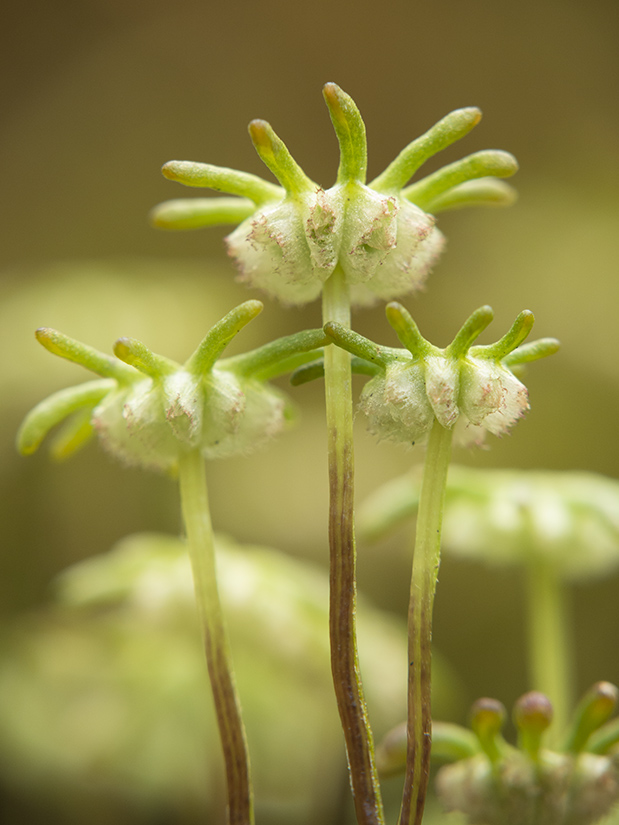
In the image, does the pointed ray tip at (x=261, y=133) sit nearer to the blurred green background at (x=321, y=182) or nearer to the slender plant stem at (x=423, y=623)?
the slender plant stem at (x=423, y=623)

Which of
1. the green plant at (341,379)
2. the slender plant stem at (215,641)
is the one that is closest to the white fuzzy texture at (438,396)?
the green plant at (341,379)

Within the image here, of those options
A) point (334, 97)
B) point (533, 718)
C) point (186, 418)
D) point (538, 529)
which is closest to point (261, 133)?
point (334, 97)

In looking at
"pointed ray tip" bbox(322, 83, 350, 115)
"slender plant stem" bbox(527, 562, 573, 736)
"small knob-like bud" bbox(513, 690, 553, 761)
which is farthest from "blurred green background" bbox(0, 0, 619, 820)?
"pointed ray tip" bbox(322, 83, 350, 115)

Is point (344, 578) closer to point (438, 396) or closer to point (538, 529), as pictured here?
point (438, 396)

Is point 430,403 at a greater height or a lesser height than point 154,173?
lesser

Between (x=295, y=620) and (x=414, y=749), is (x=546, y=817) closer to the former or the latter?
(x=414, y=749)

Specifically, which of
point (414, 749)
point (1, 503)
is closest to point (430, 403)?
point (414, 749)

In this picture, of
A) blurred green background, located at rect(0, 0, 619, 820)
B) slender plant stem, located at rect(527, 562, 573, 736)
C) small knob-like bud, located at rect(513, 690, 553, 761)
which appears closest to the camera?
small knob-like bud, located at rect(513, 690, 553, 761)

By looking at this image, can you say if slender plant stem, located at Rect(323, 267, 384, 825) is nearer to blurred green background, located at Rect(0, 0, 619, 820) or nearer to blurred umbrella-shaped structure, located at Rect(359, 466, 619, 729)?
blurred umbrella-shaped structure, located at Rect(359, 466, 619, 729)
